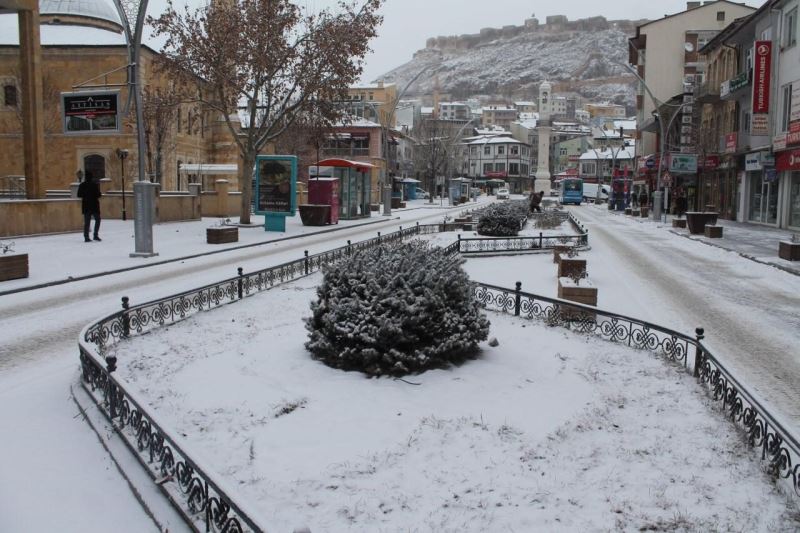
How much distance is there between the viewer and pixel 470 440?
567 centimetres

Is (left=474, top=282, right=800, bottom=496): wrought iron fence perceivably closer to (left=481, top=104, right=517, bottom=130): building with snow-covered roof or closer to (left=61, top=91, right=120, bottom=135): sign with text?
(left=61, top=91, right=120, bottom=135): sign with text

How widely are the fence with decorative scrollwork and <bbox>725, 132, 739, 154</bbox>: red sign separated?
105 ft

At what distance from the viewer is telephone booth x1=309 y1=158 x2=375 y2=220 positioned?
35.2 m

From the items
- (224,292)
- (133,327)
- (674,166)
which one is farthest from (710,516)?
(674,166)

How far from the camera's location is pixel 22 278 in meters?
14.1

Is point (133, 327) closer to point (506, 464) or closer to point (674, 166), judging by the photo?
point (506, 464)

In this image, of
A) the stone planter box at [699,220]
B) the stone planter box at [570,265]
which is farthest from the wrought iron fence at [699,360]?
the stone planter box at [699,220]

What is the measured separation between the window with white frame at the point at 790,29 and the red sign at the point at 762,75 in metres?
0.79

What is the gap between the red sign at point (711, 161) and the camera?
44.2 meters

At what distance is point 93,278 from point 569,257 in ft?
32.7

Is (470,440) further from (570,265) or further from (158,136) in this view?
(158,136)

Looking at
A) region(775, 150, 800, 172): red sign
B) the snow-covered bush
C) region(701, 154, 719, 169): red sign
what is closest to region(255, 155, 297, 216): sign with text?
the snow-covered bush

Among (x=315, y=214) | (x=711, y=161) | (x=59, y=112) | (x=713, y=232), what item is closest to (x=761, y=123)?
(x=713, y=232)

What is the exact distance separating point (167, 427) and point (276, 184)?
24034 mm
